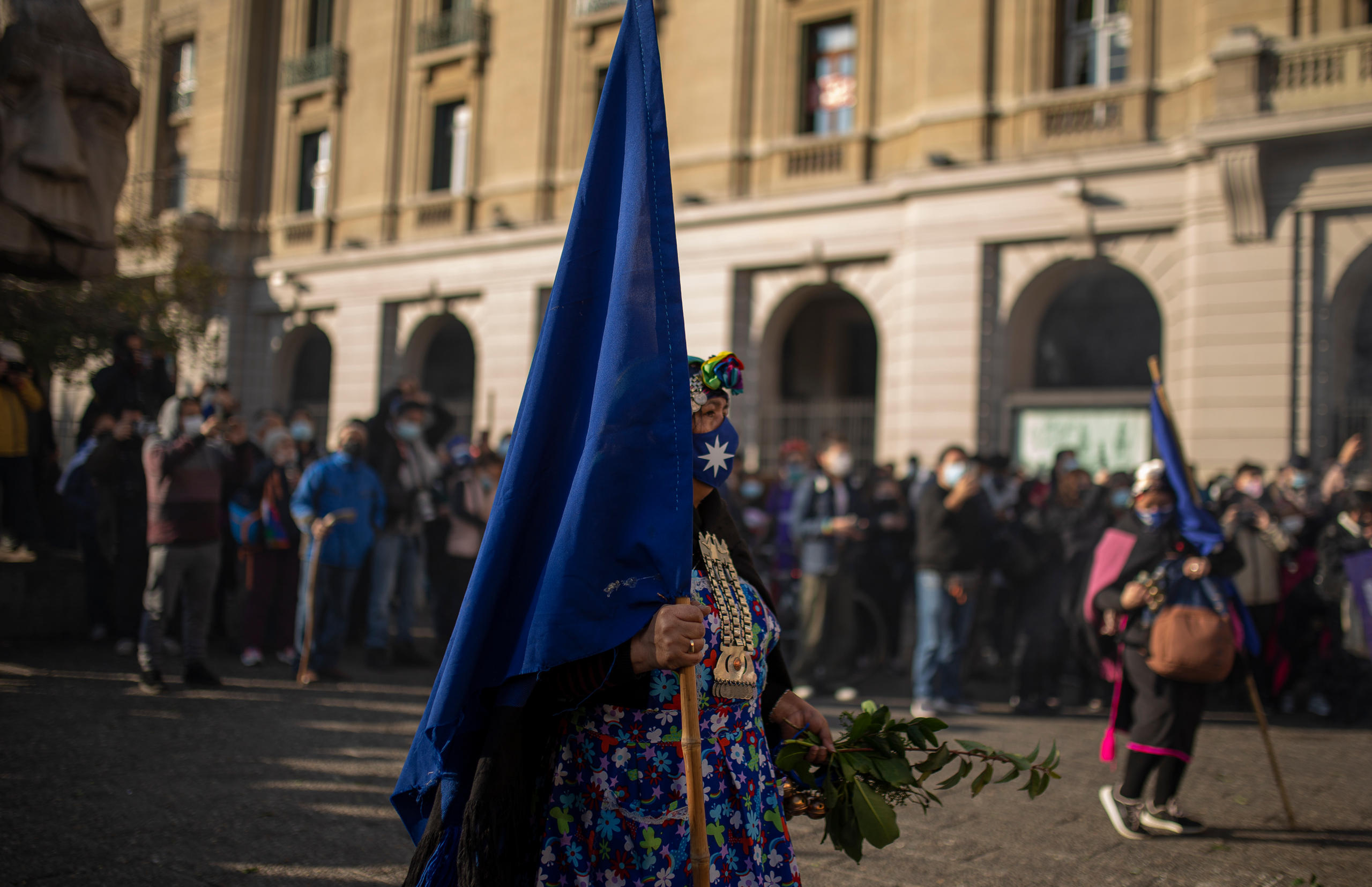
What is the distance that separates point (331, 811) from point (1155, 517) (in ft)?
14.6

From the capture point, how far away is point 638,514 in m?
2.36

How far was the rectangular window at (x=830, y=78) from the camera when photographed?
18234 mm

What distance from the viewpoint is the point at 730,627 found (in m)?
2.64

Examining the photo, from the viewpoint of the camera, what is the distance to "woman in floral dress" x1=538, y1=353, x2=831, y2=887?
7.82ft

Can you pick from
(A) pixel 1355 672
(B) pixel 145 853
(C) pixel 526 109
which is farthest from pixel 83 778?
(C) pixel 526 109

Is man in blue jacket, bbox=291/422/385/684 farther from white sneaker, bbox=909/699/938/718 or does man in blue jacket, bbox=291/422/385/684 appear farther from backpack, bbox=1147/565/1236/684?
backpack, bbox=1147/565/1236/684

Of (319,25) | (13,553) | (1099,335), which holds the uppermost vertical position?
(319,25)

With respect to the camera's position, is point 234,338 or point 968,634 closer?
point 968,634

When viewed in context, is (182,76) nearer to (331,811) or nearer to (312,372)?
(312,372)

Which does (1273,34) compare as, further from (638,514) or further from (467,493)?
(638,514)

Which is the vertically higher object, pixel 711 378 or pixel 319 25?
pixel 319 25

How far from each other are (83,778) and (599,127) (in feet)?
14.7

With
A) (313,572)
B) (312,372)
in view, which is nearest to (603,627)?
(313,572)

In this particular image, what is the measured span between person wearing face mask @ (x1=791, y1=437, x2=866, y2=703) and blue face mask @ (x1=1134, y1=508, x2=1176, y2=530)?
134 inches
